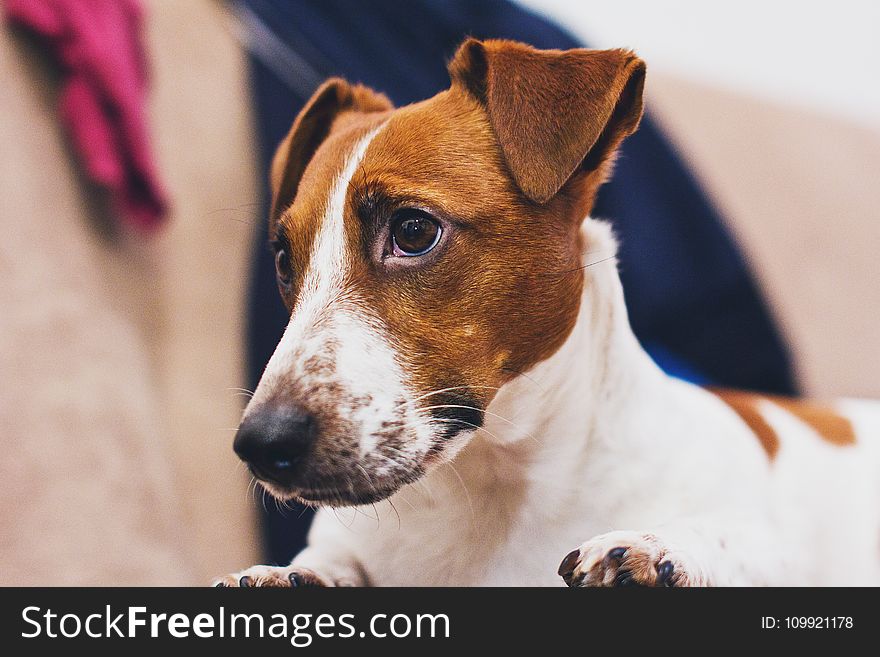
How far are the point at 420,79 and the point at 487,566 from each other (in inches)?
24.1

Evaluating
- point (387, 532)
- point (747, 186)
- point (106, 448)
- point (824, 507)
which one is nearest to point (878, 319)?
point (747, 186)

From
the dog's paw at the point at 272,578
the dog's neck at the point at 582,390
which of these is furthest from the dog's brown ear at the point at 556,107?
the dog's paw at the point at 272,578

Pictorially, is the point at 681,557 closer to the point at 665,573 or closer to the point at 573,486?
the point at 665,573

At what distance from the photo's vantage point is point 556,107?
2.34ft

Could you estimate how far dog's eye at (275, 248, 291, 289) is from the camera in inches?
30.5

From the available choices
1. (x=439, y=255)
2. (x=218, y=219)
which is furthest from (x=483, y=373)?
(x=218, y=219)

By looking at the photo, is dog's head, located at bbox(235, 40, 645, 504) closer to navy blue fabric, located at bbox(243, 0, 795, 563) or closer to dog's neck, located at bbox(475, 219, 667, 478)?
dog's neck, located at bbox(475, 219, 667, 478)

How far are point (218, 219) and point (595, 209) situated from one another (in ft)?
2.34

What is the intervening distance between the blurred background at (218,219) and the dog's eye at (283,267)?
0.15 meters

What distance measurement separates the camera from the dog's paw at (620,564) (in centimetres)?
64

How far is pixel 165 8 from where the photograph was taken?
137 centimetres

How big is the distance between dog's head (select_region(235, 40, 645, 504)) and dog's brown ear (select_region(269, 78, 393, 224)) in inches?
2.9

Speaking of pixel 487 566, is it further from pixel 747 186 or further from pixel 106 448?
pixel 747 186

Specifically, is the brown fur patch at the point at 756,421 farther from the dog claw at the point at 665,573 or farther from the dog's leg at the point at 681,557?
the dog claw at the point at 665,573
